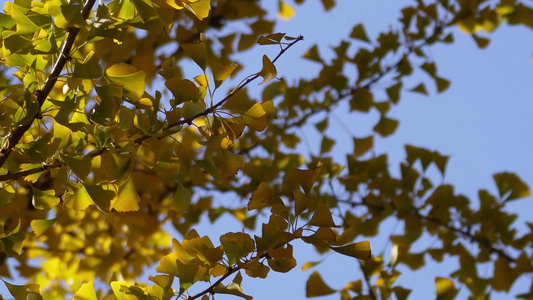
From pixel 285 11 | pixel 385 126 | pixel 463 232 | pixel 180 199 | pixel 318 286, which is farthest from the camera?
pixel 285 11

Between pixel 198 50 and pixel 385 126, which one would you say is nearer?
pixel 198 50

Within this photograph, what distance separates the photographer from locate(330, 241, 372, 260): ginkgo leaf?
71 cm

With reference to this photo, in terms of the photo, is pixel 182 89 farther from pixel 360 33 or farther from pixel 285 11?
pixel 285 11

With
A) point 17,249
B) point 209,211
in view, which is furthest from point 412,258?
point 17,249

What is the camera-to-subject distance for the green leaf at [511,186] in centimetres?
148

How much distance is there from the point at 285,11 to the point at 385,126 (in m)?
0.47

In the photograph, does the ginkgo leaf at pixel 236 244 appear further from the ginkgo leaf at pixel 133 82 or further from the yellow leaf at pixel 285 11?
the yellow leaf at pixel 285 11

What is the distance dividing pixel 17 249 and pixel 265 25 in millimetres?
987

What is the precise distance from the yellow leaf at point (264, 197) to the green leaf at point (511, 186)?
91 cm

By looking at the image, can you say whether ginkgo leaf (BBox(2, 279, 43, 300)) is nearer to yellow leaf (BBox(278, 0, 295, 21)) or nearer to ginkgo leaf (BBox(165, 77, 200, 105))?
ginkgo leaf (BBox(165, 77, 200, 105))

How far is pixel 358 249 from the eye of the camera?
27.9 inches

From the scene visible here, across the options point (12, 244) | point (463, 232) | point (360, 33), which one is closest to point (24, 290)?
point (12, 244)

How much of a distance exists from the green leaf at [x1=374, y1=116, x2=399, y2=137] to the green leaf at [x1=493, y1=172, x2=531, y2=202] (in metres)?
0.27

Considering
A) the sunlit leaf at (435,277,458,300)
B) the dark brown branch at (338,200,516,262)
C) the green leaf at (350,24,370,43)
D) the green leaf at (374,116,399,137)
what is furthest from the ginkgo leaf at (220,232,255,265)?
the green leaf at (350,24,370,43)
